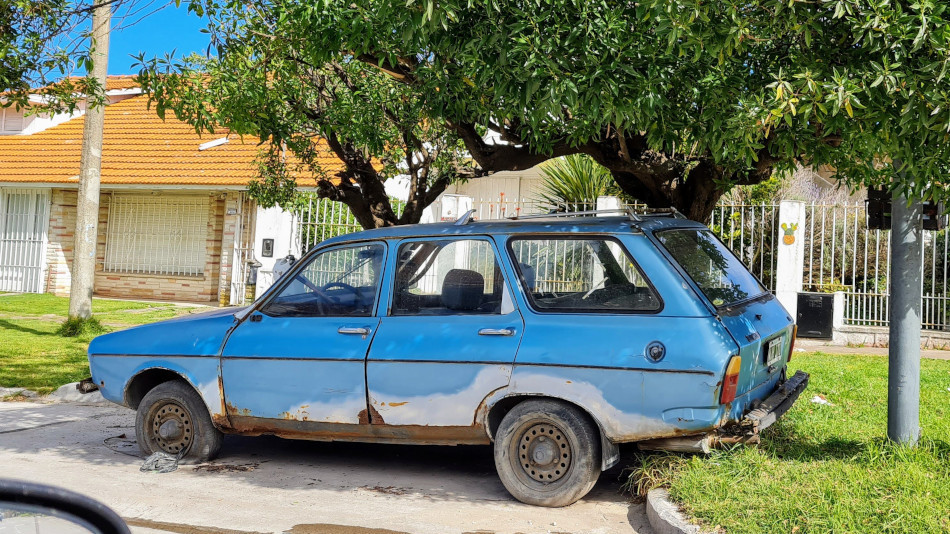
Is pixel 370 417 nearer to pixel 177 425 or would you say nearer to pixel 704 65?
pixel 177 425

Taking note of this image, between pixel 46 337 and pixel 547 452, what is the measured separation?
33.7ft

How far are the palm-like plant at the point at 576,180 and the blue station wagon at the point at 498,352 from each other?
999 cm

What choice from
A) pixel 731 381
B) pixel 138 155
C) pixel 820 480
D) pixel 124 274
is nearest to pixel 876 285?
pixel 820 480

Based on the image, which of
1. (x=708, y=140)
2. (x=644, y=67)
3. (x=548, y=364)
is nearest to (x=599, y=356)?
(x=548, y=364)

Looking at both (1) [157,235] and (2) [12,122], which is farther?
(2) [12,122]

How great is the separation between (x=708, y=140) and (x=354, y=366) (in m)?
2.73

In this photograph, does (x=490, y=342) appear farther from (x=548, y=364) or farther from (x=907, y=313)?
(x=907, y=313)

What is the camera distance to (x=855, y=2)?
176 inches

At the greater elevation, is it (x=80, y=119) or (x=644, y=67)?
(x=80, y=119)

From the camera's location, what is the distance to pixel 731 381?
5094 millimetres

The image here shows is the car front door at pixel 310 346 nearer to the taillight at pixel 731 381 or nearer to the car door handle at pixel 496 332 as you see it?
the car door handle at pixel 496 332

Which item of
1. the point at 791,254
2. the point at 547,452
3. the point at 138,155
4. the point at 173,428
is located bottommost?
the point at 173,428

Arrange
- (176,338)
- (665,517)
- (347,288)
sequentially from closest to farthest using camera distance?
(665,517)
(347,288)
(176,338)

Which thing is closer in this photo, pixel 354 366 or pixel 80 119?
pixel 354 366
